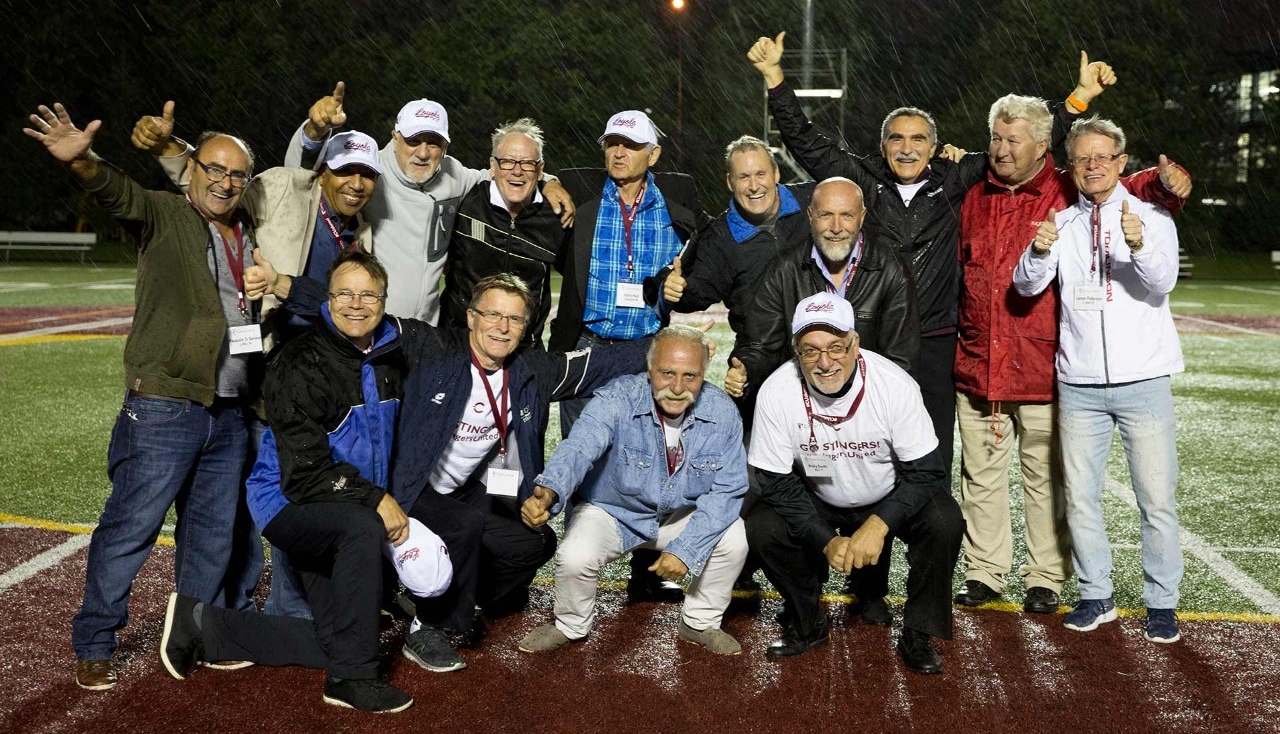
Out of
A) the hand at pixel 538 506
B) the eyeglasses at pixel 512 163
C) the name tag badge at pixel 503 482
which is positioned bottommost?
the hand at pixel 538 506

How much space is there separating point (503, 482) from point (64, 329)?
40.7 feet

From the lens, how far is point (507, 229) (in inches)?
217

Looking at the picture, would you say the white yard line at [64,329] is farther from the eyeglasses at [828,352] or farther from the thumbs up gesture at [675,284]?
the eyeglasses at [828,352]

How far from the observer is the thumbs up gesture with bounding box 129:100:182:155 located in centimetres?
437

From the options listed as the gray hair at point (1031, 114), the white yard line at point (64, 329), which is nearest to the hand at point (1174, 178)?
the gray hair at point (1031, 114)

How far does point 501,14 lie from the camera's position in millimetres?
48406

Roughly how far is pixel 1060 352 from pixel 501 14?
46291 mm

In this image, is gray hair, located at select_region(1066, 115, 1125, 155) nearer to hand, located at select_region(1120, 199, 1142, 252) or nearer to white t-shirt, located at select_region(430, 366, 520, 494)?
hand, located at select_region(1120, 199, 1142, 252)

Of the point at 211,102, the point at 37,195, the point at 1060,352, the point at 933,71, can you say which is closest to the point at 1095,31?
the point at 933,71

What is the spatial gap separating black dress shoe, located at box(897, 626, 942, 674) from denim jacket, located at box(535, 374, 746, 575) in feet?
2.74

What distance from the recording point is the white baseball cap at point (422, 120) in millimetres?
5336

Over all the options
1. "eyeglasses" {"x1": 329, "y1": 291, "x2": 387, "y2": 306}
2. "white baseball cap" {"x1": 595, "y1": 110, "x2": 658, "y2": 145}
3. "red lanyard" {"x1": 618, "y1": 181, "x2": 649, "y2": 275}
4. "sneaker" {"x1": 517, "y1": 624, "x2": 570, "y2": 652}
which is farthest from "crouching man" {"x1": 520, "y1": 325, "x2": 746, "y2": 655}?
"white baseball cap" {"x1": 595, "y1": 110, "x2": 658, "y2": 145}

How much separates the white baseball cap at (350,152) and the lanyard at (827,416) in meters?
1.98

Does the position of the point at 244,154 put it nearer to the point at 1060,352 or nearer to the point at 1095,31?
the point at 1060,352
